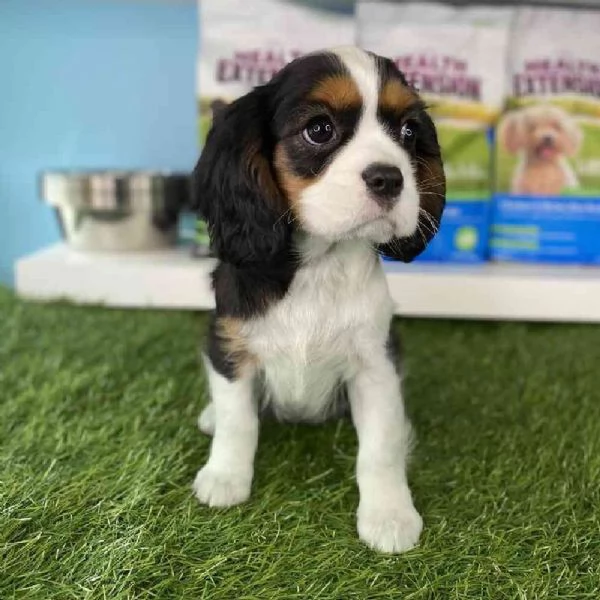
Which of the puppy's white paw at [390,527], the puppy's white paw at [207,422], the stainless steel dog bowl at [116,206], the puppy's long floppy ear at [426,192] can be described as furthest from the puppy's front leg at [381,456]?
the stainless steel dog bowl at [116,206]

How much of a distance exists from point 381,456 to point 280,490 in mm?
176

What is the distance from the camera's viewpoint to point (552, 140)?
2.16 meters

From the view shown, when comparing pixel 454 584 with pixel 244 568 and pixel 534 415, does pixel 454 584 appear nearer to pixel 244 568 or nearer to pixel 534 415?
pixel 244 568

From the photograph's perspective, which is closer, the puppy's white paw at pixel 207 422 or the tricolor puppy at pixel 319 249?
the tricolor puppy at pixel 319 249

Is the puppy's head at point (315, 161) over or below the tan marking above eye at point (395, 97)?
below

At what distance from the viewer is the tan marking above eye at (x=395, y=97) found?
987 mm

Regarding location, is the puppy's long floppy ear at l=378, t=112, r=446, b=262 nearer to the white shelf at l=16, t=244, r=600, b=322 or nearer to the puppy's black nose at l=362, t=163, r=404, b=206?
the puppy's black nose at l=362, t=163, r=404, b=206

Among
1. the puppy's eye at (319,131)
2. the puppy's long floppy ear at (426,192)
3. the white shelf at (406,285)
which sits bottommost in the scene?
the white shelf at (406,285)

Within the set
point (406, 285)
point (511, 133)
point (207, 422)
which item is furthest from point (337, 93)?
point (511, 133)

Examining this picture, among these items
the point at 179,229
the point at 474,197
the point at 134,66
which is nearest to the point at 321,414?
the point at 474,197

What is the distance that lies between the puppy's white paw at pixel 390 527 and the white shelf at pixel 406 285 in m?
1.05

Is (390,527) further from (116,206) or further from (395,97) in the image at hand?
(116,206)

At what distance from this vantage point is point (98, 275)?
219 centimetres

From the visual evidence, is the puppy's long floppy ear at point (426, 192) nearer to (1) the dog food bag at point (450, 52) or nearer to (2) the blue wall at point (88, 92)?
(1) the dog food bag at point (450, 52)
